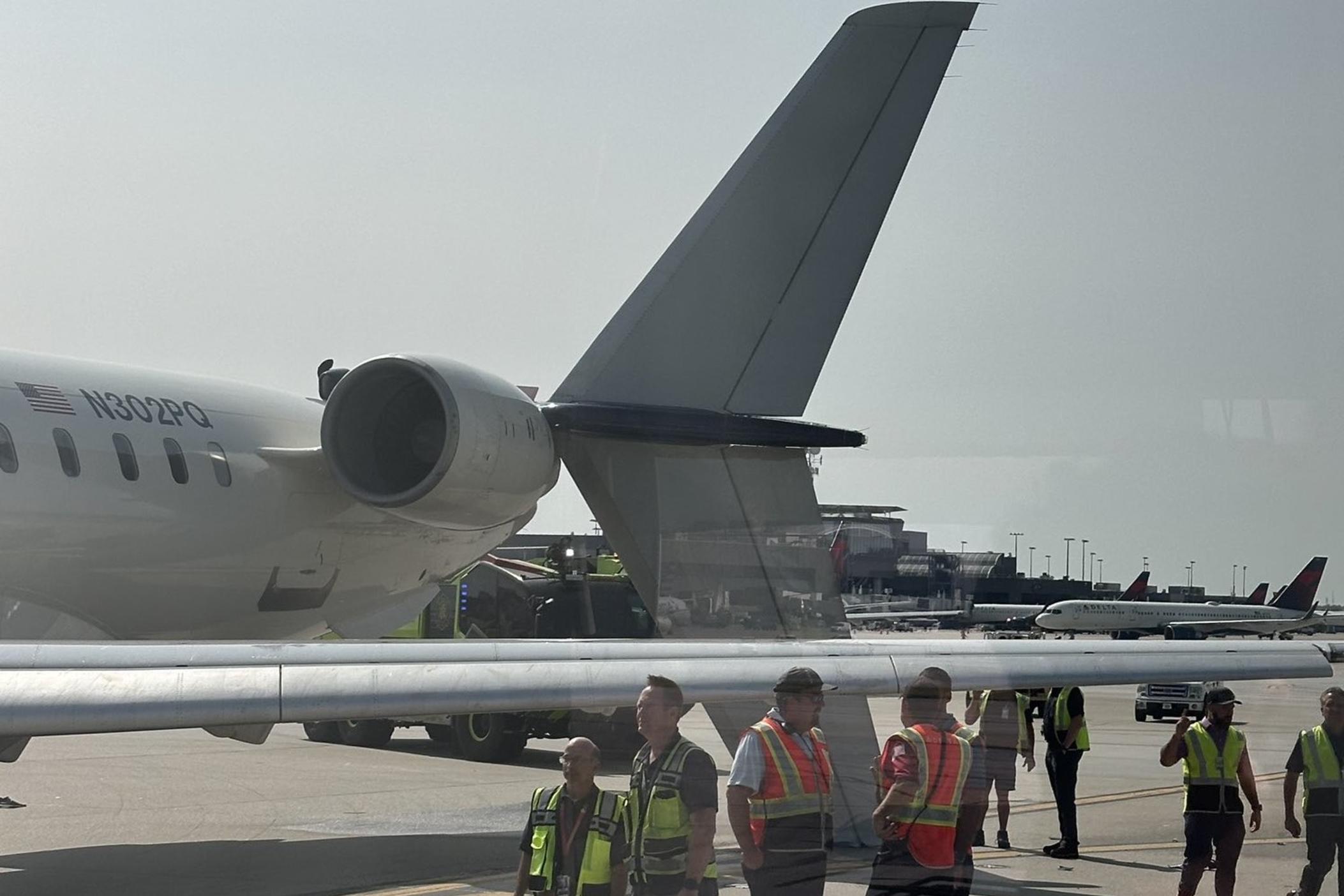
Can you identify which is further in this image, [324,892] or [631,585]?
[631,585]

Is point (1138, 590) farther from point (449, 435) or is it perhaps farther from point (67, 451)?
point (67, 451)

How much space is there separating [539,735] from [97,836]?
136 centimetres

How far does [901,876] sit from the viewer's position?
491 cm

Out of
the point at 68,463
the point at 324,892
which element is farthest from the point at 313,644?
the point at 68,463

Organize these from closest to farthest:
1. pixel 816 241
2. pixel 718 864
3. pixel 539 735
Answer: pixel 718 864, pixel 539 735, pixel 816 241

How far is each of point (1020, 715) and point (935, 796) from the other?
486 mm

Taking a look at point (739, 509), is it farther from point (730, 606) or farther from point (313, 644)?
point (313, 644)

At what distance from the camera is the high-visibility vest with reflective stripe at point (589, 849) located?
14.7 ft

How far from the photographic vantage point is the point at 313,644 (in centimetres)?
462

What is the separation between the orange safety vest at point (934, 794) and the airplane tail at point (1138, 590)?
2.40 ft

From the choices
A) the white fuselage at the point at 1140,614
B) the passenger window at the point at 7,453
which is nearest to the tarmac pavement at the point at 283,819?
the white fuselage at the point at 1140,614

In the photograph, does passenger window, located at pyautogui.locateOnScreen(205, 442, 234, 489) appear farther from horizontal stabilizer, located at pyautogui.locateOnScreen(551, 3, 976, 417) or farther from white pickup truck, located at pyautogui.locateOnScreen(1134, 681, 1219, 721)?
white pickup truck, located at pyautogui.locateOnScreen(1134, 681, 1219, 721)

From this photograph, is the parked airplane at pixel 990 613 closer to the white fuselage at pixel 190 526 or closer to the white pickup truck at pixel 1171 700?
the white pickup truck at pixel 1171 700

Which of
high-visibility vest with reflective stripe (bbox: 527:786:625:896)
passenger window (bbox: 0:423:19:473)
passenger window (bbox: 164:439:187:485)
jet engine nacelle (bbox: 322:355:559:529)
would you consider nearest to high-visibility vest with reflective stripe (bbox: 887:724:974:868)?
high-visibility vest with reflective stripe (bbox: 527:786:625:896)
